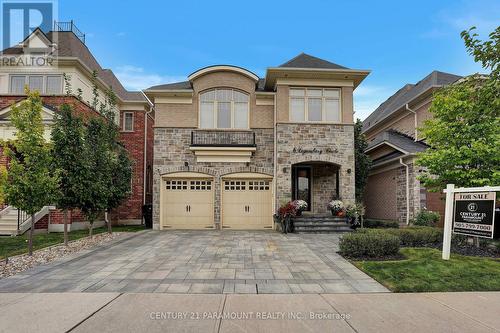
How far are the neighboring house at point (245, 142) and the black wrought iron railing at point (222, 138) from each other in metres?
0.05

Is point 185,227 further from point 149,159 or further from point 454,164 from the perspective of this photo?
point 454,164

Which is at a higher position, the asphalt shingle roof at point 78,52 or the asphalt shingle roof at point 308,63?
the asphalt shingle roof at point 78,52

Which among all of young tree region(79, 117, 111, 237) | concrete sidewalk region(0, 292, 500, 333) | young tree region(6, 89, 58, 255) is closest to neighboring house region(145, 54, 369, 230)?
young tree region(79, 117, 111, 237)

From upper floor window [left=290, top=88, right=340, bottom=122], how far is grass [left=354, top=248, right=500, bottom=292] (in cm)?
860

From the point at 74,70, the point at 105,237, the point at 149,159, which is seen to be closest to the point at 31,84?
the point at 74,70

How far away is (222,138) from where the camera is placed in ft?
52.1

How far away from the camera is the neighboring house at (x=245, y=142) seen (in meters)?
15.4

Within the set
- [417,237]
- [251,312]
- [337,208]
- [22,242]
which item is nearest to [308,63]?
[337,208]

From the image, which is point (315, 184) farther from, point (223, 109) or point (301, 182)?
point (223, 109)

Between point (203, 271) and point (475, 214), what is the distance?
626cm

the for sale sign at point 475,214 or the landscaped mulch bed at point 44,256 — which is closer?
the for sale sign at point 475,214

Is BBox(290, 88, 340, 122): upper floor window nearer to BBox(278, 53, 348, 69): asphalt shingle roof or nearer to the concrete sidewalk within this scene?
BBox(278, 53, 348, 69): asphalt shingle roof

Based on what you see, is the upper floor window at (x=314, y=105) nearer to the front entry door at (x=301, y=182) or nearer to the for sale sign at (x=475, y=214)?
the front entry door at (x=301, y=182)

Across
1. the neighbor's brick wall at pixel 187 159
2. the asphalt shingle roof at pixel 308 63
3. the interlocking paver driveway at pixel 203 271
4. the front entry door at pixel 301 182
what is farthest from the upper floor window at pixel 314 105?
the interlocking paver driveway at pixel 203 271
